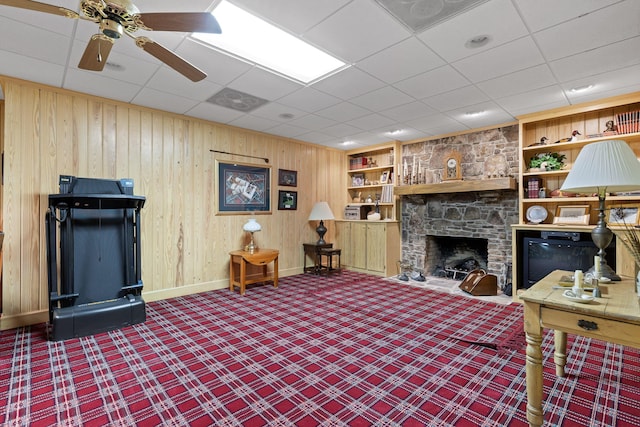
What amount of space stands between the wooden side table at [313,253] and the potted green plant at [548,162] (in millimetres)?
3492

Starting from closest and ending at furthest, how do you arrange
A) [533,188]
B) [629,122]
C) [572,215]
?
[629,122] → [572,215] → [533,188]

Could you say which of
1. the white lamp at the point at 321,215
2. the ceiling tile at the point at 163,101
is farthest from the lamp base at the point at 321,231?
the ceiling tile at the point at 163,101

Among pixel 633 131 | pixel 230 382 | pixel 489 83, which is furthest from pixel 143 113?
pixel 633 131

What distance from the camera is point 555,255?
152 inches

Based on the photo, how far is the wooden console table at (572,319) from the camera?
1.41m

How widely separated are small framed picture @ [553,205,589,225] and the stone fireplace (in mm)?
615

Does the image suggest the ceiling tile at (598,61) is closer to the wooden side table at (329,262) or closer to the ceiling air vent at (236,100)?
the ceiling air vent at (236,100)

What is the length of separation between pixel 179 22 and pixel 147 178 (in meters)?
2.94

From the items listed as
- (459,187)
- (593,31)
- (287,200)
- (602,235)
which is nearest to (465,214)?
(459,187)

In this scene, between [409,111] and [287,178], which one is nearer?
[409,111]

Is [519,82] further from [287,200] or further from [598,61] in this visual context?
[287,200]

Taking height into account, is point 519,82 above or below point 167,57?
above

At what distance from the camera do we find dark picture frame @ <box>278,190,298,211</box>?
5.62 m

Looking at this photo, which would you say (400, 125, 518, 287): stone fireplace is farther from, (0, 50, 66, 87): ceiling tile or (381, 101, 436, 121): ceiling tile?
(0, 50, 66, 87): ceiling tile
